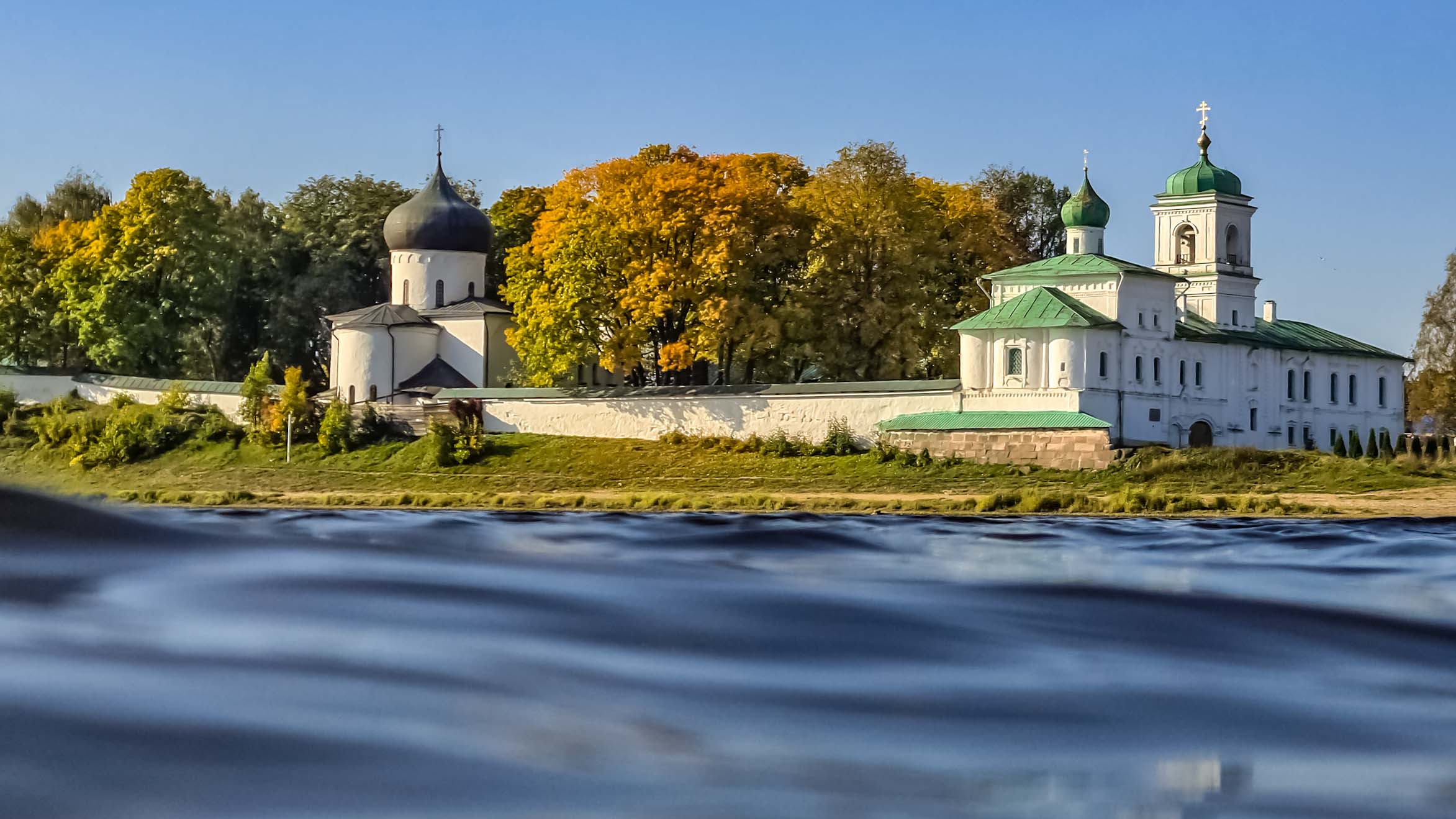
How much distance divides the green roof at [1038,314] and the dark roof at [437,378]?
50.0ft

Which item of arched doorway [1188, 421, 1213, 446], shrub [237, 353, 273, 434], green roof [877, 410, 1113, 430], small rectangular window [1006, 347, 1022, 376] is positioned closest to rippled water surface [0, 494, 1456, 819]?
green roof [877, 410, 1113, 430]

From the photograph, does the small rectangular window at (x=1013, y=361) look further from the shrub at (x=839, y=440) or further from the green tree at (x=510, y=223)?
the green tree at (x=510, y=223)

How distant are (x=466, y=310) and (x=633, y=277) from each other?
29.1 ft

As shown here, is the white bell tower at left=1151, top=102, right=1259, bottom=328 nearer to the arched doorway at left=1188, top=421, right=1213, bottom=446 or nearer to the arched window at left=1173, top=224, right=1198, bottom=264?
the arched window at left=1173, top=224, right=1198, bottom=264

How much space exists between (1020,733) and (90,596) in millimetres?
2616

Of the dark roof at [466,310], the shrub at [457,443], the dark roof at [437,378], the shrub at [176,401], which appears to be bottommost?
the shrub at [457,443]

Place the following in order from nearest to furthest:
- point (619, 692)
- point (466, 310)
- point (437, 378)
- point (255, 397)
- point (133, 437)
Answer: point (619, 692) < point (133, 437) < point (255, 397) < point (437, 378) < point (466, 310)

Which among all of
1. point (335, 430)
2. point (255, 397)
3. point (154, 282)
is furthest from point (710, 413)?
point (154, 282)

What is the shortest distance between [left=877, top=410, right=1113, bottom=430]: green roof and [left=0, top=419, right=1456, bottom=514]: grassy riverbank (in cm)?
127

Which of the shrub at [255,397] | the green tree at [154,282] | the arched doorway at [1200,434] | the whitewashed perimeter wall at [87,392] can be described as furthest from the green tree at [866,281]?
the green tree at [154,282]

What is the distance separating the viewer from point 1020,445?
4378cm

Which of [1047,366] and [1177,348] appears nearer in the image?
[1047,366]

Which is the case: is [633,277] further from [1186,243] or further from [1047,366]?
[1186,243]

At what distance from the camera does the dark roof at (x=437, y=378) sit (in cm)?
5428
